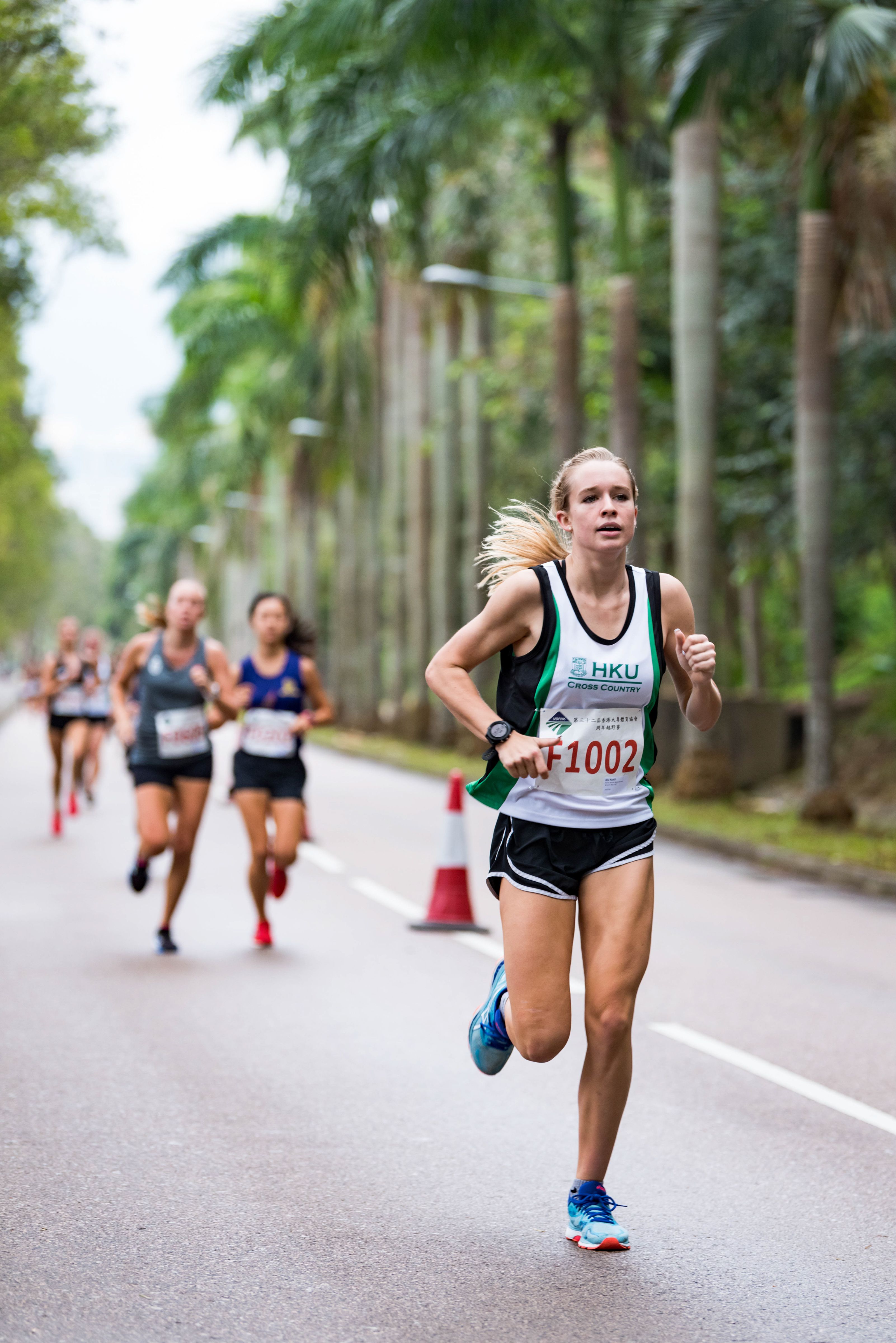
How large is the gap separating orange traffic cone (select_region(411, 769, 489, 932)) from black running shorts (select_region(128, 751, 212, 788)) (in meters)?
1.54

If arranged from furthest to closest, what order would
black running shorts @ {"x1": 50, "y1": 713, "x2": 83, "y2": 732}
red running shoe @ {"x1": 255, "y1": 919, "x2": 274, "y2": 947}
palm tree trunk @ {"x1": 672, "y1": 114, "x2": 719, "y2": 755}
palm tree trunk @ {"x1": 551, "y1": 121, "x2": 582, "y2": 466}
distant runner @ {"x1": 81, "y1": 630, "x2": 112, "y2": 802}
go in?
1. palm tree trunk @ {"x1": 551, "y1": 121, "x2": 582, "y2": 466}
2. palm tree trunk @ {"x1": 672, "y1": 114, "x2": 719, "y2": 755}
3. distant runner @ {"x1": 81, "y1": 630, "x2": 112, "y2": 802}
4. black running shorts @ {"x1": 50, "y1": 713, "x2": 83, "y2": 732}
5. red running shoe @ {"x1": 255, "y1": 919, "x2": 274, "y2": 947}

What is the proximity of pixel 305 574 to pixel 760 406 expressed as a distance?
25.4 m

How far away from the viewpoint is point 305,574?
1930 inches

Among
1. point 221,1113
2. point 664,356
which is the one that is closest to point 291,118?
point 664,356

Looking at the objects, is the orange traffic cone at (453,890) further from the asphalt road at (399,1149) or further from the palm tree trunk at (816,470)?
the palm tree trunk at (816,470)

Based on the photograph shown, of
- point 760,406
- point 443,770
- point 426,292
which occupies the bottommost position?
point 443,770

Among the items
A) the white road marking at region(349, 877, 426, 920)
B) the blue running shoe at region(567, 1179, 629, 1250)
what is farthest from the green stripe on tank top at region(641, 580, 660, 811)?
the white road marking at region(349, 877, 426, 920)

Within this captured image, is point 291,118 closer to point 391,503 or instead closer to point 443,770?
point 443,770

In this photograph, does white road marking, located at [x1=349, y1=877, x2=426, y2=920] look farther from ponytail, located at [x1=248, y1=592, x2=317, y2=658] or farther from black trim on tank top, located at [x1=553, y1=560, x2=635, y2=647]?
black trim on tank top, located at [x1=553, y1=560, x2=635, y2=647]

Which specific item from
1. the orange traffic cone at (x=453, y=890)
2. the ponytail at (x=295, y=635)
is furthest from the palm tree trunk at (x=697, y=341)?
the ponytail at (x=295, y=635)

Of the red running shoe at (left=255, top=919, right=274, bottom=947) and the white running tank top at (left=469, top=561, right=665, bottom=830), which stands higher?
the white running tank top at (left=469, top=561, right=665, bottom=830)

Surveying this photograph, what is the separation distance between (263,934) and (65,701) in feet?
27.2

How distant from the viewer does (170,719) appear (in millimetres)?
9914

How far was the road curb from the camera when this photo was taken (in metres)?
14.1
